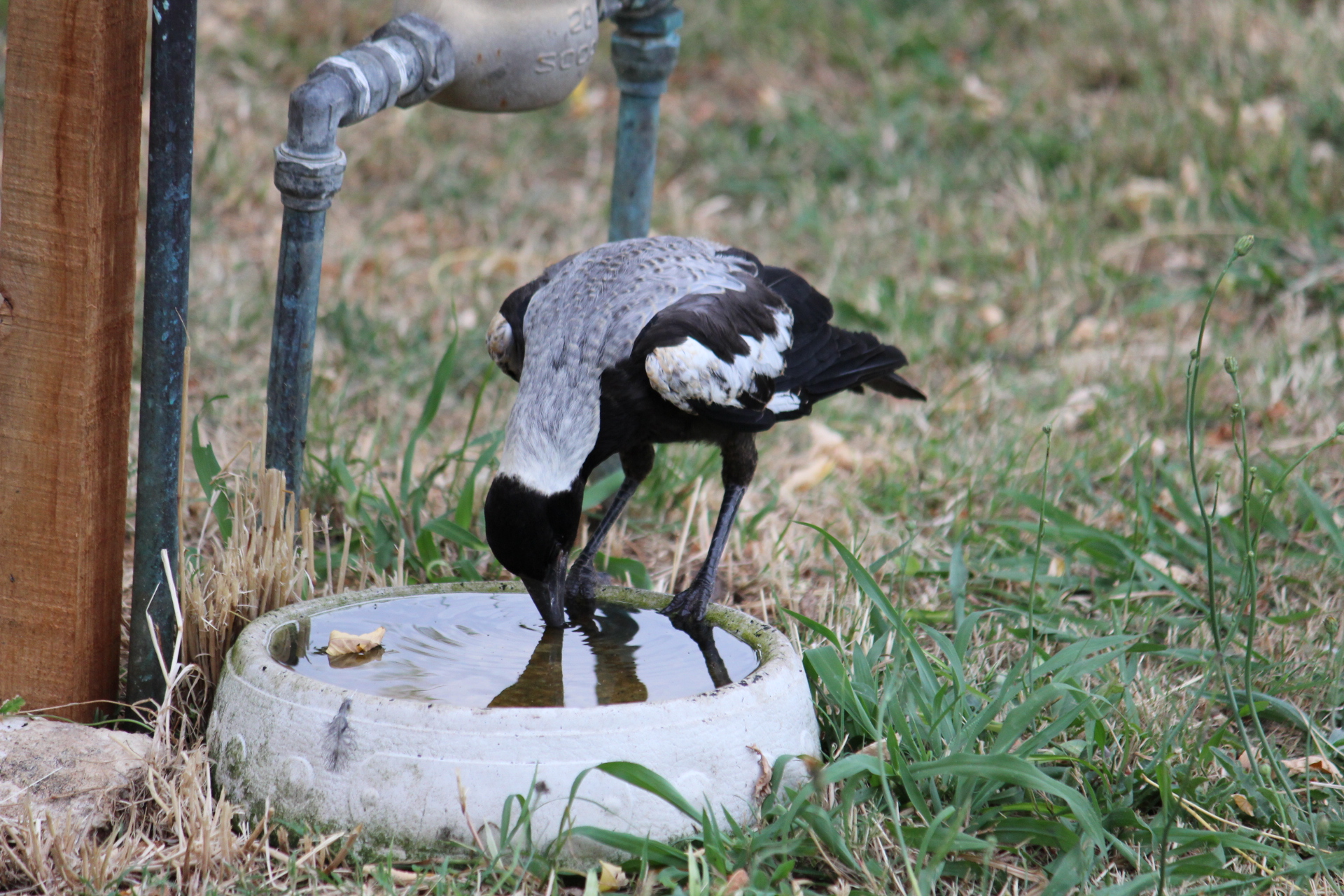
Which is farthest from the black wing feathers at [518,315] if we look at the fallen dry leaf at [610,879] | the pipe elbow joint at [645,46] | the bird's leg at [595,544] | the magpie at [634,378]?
the fallen dry leaf at [610,879]

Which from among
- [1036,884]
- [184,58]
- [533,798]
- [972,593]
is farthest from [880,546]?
[184,58]

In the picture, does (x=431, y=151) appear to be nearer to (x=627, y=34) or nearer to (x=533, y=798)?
(x=627, y=34)

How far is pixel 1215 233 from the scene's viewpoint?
589 centimetres

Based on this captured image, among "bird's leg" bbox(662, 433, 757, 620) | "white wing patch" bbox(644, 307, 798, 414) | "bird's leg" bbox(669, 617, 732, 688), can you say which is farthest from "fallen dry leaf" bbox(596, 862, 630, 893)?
"white wing patch" bbox(644, 307, 798, 414)

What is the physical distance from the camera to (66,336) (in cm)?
256

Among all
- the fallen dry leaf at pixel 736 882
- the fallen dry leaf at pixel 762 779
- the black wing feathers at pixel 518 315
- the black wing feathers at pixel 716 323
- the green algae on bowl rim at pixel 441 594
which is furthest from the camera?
the black wing feathers at pixel 518 315

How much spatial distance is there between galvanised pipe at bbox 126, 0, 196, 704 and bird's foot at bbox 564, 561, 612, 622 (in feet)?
2.86

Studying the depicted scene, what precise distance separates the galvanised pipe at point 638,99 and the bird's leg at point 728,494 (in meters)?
0.84

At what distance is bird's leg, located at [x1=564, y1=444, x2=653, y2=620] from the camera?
3.07 metres

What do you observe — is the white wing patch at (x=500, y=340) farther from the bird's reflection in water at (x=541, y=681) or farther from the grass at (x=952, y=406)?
the bird's reflection in water at (x=541, y=681)

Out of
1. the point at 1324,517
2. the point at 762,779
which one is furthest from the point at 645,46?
the point at 1324,517

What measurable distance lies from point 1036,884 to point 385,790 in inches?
47.2

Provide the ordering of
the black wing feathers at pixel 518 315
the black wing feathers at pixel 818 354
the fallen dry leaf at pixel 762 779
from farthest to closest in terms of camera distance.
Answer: the black wing feathers at pixel 818 354
the black wing feathers at pixel 518 315
the fallen dry leaf at pixel 762 779

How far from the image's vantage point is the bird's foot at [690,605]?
9.69ft
